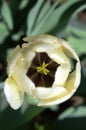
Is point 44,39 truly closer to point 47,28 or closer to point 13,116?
point 13,116

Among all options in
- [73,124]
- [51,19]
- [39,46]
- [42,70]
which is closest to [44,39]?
[39,46]

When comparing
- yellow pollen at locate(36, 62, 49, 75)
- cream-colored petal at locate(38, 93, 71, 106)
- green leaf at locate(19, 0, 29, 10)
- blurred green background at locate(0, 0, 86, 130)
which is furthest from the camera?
green leaf at locate(19, 0, 29, 10)

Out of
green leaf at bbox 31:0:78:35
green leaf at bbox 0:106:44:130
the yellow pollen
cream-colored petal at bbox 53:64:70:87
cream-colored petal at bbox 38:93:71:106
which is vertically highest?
green leaf at bbox 31:0:78:35

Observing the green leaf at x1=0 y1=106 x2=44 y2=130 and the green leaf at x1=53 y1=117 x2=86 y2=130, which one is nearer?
the green leaf at x1=0 y1=106 x2=44 y2=130

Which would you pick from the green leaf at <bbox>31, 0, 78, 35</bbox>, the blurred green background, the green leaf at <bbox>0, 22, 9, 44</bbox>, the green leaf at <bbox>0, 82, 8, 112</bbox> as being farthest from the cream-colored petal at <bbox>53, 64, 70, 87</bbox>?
the green leaf at <bbox>0, 22, 9, 44</bbox>

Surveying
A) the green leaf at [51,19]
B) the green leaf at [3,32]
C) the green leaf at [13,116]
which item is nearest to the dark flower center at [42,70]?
the green leaf at [13,116]

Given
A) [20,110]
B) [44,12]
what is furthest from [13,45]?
[20,110]

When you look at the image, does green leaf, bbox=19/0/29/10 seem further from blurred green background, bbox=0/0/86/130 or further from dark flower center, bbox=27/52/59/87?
dark flower center, bbox=27/52/59/87
